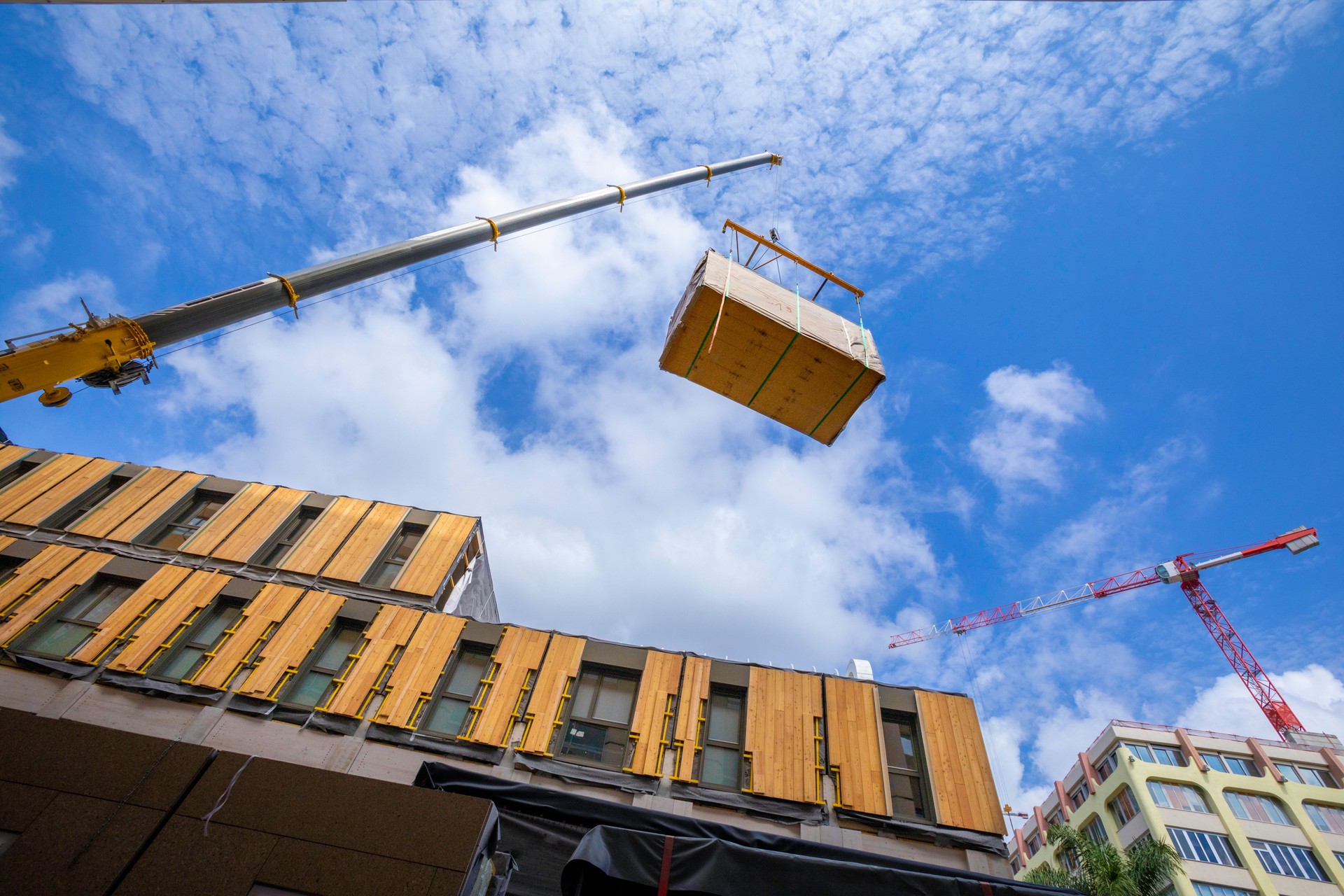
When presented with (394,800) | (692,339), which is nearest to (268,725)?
(394,800)

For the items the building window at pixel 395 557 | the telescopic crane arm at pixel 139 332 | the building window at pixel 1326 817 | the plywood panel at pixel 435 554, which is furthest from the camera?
the building window at pixel 1326 817

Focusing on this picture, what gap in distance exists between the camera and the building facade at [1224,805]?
134 feet

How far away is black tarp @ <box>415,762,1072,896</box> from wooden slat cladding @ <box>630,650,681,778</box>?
136 inches

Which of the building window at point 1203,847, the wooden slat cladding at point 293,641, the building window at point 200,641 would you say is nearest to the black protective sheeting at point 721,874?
the wooden slat cladding at point 293,641

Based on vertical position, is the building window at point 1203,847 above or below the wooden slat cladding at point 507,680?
above

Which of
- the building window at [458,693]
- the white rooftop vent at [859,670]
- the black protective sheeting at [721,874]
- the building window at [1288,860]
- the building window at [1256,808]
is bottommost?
A: the black protective sheeting at [721,874]

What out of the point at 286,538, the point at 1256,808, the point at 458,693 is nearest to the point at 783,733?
the point at 458,693

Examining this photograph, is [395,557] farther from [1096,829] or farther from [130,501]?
[1096,829]

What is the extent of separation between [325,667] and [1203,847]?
58.1 m

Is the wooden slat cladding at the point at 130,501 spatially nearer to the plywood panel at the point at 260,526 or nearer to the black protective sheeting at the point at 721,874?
the plywood panel at the point at 260,526

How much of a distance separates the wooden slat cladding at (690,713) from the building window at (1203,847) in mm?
48596

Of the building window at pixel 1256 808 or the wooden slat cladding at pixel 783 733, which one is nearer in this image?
the wooden slat cladding at pixel 783 733

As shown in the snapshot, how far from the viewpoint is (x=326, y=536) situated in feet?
56.5

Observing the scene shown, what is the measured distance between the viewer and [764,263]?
16000 millimetres
